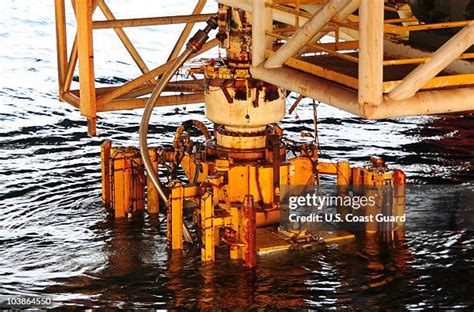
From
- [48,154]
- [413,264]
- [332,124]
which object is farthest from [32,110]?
[413,264]

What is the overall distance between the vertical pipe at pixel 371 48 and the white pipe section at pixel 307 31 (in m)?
0.27

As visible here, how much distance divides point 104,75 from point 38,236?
43.7ft

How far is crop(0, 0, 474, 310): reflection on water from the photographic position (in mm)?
16969

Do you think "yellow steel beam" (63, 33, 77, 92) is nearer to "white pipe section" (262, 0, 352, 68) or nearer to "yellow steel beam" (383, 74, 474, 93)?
"white pipe section" (262, 0, 352, 68)

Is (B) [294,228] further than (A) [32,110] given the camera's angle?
No

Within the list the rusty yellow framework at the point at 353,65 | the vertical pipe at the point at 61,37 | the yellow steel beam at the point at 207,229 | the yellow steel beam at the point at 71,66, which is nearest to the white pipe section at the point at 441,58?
the rusty yellow framework at the point at 353,65

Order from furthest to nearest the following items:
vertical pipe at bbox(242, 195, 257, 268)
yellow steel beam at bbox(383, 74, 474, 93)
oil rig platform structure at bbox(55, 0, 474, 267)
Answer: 1. vertical pipe at bbox(242, 195, 257, 268)
2. oil rig platform structure at bbox(55, 0, 474, 267)
3. yellow steel beam at bbox(383, 74, 474, 93)

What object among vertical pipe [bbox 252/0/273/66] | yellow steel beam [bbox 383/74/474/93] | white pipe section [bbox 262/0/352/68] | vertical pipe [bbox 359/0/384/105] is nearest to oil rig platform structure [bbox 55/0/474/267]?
vertical pipe [bbox 252/0/273/66]

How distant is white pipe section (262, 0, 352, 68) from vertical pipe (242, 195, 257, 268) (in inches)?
127

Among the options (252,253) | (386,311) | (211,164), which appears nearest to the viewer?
(386,311)

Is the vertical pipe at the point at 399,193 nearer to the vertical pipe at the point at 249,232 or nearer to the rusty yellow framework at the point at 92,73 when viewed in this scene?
the vertical pipe at the point at 249,232

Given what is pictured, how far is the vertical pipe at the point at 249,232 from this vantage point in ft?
57.5

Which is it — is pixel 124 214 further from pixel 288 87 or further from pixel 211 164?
pixel 288 87

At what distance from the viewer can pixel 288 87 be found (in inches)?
574
